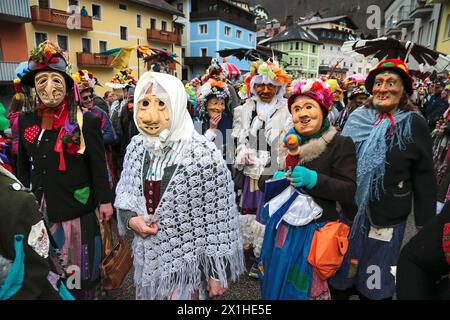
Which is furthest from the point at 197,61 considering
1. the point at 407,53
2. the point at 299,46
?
the point at 407,53

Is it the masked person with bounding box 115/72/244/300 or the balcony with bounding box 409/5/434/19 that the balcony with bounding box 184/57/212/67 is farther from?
the masked person with bounding box 115/72/244/300

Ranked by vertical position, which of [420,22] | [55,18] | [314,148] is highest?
[420,22]

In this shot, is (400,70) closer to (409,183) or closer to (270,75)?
(409,183)

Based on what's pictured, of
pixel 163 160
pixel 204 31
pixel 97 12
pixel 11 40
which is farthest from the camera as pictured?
pixel 204 31

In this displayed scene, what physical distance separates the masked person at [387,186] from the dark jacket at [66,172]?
2.06 m

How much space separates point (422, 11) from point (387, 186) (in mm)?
22037

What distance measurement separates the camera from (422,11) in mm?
19141

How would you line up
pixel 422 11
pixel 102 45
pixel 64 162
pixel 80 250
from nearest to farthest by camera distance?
pixel 64 162 → pixel 80 250 → pixel 422 11 → pixel 102 45

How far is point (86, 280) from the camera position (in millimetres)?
2602

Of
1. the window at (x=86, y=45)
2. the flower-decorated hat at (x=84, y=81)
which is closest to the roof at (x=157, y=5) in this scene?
the window at (x=86, y=45)

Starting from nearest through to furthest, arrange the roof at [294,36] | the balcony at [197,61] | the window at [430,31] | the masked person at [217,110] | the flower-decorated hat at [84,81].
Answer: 1. the masked person at [217,110]
2. the flower-decorated hat at [84,81]
3. the window at [430,31]
4. the balcony at [197,61]
5. the roof at [294,36]

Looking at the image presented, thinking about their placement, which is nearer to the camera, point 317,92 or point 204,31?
point 317,92

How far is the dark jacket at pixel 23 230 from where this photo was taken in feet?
4.08

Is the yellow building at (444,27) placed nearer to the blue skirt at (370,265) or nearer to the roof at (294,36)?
the blue skirt at (370,265)
